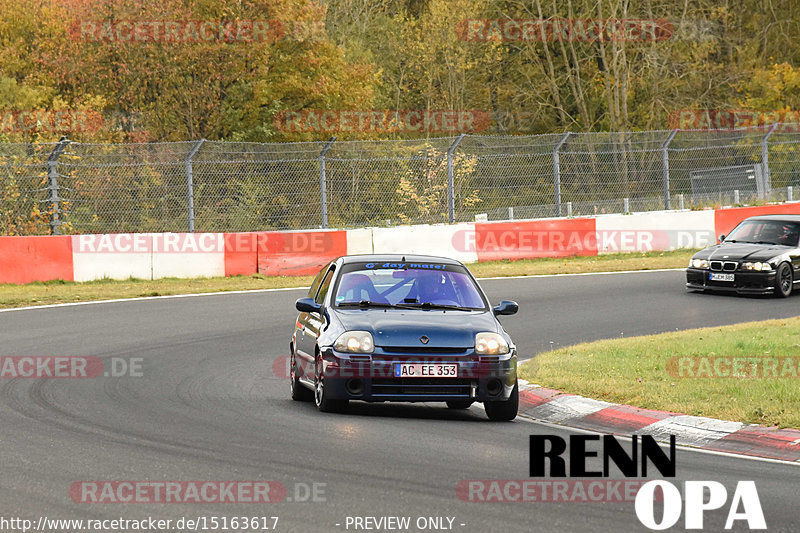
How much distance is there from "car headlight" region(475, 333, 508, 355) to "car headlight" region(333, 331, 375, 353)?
2.80 ft

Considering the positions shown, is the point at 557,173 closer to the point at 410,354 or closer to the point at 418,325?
the point at 418,325

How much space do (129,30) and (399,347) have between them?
34923 mm

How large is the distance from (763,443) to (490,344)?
2.29 metres

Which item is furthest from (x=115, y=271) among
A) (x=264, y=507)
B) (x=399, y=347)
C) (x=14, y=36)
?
(x=14, y=36)

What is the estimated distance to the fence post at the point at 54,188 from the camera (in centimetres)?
2298

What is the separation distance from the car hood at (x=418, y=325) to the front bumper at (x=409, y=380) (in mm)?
112

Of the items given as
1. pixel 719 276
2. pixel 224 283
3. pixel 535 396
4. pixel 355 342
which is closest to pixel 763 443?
pixel 535 396

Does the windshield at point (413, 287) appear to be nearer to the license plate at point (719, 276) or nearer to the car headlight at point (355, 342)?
the car headlight at point (355, 342)

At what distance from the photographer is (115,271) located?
74.6ft

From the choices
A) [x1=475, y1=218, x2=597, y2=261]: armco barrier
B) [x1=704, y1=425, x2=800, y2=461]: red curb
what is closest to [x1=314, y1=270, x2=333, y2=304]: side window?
[x1=704, y1=425, x2=800, y2=461]: red curb

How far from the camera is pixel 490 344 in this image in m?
9.91

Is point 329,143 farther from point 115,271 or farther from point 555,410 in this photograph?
point 555,410

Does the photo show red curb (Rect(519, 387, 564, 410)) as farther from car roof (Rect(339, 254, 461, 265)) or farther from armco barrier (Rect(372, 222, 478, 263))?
armco barrier (Rect(372, 222, 478, 263))

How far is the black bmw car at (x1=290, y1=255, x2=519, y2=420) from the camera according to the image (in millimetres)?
9703
